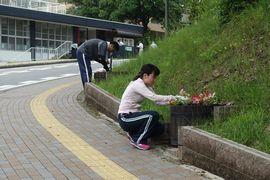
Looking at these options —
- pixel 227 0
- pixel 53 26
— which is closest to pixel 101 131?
pixel 227 0

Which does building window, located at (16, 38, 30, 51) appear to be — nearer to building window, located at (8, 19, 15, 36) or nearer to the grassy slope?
building window, located at (8, 19, 15, 36)

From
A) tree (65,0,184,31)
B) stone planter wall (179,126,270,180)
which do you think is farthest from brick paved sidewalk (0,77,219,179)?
tree (65,0,184,31)

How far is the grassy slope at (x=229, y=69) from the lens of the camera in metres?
6.20

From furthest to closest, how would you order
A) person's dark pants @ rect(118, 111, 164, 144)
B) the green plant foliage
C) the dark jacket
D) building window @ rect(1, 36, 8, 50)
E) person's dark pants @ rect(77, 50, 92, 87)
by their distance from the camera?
building window @ rect(1, 36, 8, 50) < person's dark pants @ rect(77, 50, 92, 87) < the dark jacket < the green plant foliage < person's dark pants @ rect(118, 111, 164, 144)

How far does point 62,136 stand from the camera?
8297 mm

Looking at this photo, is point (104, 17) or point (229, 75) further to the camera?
point (104, 17)

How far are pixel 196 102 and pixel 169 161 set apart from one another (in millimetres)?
946

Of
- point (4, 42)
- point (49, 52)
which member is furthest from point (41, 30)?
point (4, 42)

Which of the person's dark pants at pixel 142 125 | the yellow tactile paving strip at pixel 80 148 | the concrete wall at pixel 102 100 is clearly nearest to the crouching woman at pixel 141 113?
the person's dark pants at pixel 142 125

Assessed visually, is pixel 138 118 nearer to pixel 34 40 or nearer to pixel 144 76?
pixel 144 76

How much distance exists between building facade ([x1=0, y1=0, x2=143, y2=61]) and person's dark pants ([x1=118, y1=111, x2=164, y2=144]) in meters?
36.3

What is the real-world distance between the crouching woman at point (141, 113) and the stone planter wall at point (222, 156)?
72cm

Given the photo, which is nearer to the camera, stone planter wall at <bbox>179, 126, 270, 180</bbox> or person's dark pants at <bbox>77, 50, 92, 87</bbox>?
stone planter wall at <bbox>179, 126, 270, 180</bbox>

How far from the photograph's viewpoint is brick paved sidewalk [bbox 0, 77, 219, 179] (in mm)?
6094
